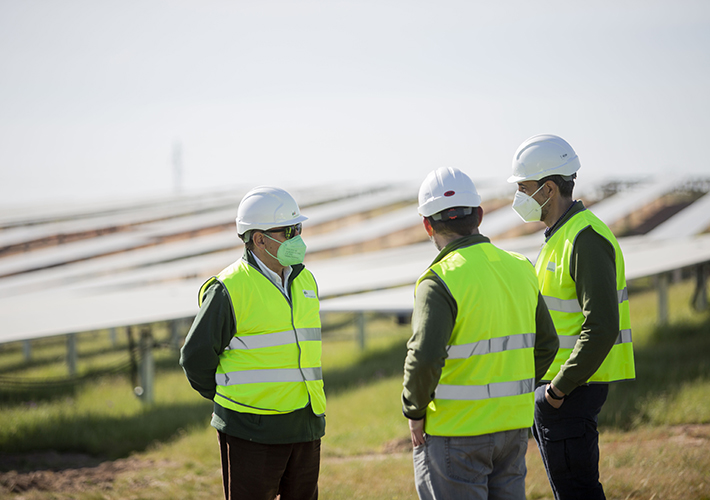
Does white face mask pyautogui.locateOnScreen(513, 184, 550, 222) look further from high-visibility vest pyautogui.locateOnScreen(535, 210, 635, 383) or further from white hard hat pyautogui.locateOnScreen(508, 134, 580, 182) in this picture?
high-visibility vest pyautogui.locateOnScreen(535, 210, 635, 383)

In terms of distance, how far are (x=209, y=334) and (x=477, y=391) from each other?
4.25ft

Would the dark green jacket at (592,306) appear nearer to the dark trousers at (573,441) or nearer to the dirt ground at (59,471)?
the dark trousers at (573,441)

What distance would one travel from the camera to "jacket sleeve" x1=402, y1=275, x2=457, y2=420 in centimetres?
234

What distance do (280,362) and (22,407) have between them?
298 inches

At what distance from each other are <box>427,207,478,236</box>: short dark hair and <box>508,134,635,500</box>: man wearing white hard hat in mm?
642

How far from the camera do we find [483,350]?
2.44 m

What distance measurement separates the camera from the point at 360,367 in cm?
1151

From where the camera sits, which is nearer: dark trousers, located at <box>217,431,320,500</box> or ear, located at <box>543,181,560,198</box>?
dark trousers, located at <box>217,431,320,500</box>

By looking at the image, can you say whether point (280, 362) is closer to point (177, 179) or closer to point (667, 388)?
point (667, 388)

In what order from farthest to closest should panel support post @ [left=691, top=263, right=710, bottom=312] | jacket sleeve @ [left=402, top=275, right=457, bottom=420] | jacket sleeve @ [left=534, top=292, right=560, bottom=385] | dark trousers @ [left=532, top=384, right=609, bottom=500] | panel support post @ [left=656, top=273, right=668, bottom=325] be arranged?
panel support post @ [left=691, top=263, right=710, bottom=312] < panel support post @ [left=656, top=273, right=668, bottom=325] < dark trousers @ [left=532, top=384, right=609, bottom=500] < jacket sleeve @ [left=534, top=292, right=560, bottom=385] < jacket sleeve @ [left=402, top=275, right=457, bottom=420]

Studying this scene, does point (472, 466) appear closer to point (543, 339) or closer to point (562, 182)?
point (543, 339)

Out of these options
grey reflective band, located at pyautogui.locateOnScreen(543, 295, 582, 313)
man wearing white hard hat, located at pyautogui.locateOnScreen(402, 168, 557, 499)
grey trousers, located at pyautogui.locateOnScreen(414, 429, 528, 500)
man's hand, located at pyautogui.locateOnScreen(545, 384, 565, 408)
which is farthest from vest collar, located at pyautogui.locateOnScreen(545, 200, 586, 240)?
grey trousers, located at pyautogui.locateOnScreen(414, 429, 528, 500)

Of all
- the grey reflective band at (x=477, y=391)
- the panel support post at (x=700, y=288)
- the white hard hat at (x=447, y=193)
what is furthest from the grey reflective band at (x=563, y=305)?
the panel support post at (x=700, y=288)

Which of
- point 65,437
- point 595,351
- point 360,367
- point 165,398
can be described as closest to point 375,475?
point 595,351
